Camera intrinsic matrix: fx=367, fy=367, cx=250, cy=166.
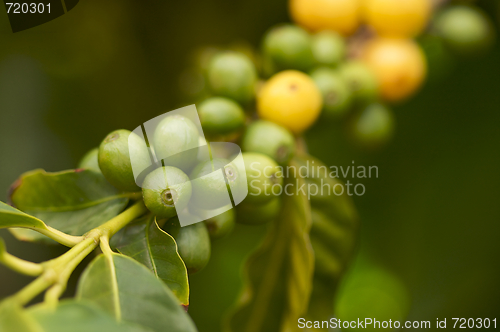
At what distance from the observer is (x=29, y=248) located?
1.06 meters

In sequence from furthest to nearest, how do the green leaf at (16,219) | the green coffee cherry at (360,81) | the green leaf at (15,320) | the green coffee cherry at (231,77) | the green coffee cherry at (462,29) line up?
the green coffee cherry at (462,29), the green coffee cherry at (360,81), the green coffee cherry at (231,77), the green leaf at (16,219), the green leaf at (15,320)

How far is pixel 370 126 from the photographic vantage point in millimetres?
984

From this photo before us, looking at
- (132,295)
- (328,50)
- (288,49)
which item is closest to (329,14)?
(328,50)

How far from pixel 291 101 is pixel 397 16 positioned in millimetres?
439

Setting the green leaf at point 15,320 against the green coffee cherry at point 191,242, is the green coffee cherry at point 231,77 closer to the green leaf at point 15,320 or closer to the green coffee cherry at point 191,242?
the green coffee cherry at point 191,242

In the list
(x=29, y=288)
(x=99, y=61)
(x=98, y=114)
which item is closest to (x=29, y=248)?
(x=98, y=114)

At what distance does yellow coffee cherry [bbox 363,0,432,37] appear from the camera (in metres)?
0.97

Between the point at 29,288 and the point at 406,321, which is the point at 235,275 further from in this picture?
the point at 29,288

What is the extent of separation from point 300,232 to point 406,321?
79 centimetres

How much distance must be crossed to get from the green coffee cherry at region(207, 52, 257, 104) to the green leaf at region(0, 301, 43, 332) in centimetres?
55

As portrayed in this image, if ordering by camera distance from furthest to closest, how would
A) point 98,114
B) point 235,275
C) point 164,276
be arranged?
point 235,275, point 98,114, point 164,276

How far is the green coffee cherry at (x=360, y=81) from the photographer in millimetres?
931

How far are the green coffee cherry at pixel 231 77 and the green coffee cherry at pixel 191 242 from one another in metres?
0.32

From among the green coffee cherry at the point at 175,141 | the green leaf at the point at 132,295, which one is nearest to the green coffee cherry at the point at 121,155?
the green coffee cherry at the point at 175,141
